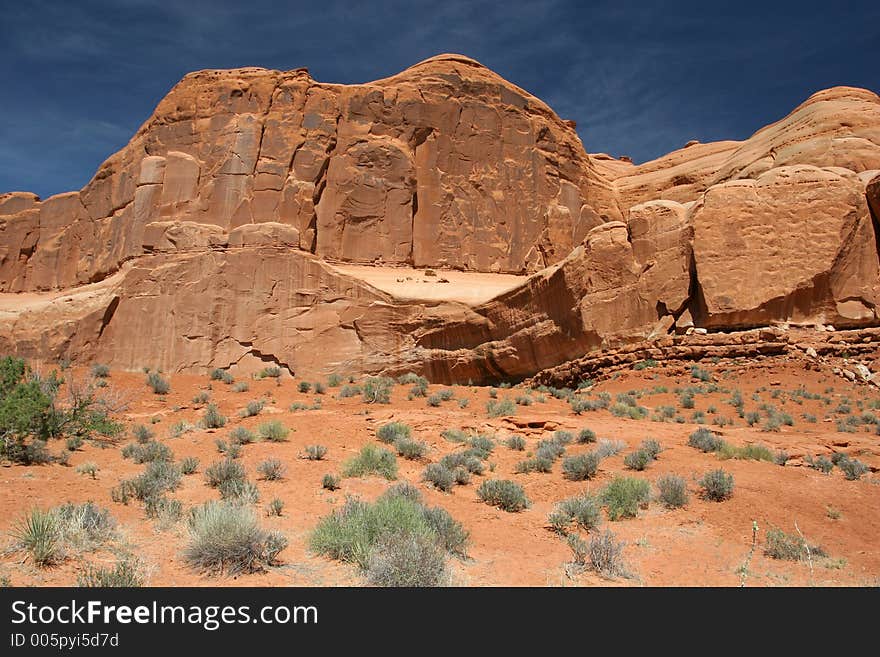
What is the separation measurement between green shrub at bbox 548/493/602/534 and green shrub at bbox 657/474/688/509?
113cm

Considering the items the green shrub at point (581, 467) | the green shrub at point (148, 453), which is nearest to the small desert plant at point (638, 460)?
the green shrub at point (581, 467)

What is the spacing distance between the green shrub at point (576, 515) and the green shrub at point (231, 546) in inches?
127

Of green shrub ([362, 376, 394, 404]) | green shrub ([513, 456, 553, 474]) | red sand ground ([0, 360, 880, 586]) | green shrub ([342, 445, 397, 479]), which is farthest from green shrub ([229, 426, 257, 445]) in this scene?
green shrub ([362, 376, 394, 404])

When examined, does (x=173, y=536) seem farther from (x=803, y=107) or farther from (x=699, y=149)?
(x=699, y=149)

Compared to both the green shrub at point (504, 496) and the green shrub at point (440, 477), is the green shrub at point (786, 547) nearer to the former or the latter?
the green shrub at point (504, 496)

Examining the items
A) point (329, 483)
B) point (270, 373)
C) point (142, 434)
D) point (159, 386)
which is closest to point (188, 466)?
point (329, 483)

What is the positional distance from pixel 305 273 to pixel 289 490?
1761cm

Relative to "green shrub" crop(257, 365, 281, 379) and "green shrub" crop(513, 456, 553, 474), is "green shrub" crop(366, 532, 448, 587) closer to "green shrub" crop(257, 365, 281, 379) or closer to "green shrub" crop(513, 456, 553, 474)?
"green shrub" crop(513, 456, 553, 474)

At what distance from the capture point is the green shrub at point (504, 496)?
8.34 metres

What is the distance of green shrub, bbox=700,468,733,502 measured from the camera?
8328mm

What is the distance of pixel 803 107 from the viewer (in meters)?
30.1

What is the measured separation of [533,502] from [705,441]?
153 inches

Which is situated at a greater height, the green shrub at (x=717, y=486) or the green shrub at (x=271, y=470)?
Answer: the green shrub at (x=271, y=470)

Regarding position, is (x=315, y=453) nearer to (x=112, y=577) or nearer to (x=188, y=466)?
(x=188, y=466)
